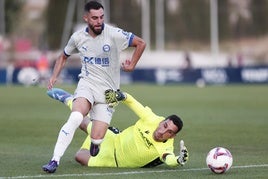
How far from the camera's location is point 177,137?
62.7 feet

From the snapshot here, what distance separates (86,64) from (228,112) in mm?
14532

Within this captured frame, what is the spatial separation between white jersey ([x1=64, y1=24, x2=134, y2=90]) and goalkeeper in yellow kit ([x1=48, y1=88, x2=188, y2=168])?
0.25 metres

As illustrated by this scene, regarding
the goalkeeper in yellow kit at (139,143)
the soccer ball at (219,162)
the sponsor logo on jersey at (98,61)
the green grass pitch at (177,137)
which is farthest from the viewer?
the sponsor logo on jersey at (98,61)

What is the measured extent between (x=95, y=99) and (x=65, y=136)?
1032mm

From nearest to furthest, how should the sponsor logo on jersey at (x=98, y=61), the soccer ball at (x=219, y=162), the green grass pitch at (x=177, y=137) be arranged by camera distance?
the soccer ball at (x=219, y=162), the green grass pitch at (x=177, y=137), the sponsor logo on jersey at (x=98, y=61)

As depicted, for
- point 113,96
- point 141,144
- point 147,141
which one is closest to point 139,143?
point 141,144

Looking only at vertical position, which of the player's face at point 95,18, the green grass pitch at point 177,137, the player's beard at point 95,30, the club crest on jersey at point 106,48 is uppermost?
the player's face at point 95,18

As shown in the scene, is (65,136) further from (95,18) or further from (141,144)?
(95,18)

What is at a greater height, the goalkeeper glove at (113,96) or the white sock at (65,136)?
the goalkeeper glove at (113,96)

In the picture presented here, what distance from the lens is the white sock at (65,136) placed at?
499 inches

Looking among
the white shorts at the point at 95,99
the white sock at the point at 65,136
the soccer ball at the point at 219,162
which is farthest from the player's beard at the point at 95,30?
the soccer ball at the point at 219,162

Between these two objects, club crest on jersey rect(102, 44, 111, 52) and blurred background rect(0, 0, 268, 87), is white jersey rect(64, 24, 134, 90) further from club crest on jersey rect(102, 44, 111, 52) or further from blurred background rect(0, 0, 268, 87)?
blurred background rect(0, 0, 268, 87)

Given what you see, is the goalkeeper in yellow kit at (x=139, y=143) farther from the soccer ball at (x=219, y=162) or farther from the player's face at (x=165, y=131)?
the soccer ball at (x=219, y=162)

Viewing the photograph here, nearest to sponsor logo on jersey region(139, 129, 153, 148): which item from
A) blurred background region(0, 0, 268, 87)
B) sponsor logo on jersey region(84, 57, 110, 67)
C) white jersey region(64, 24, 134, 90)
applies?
white jersey region(64, 24, 134, 90)
